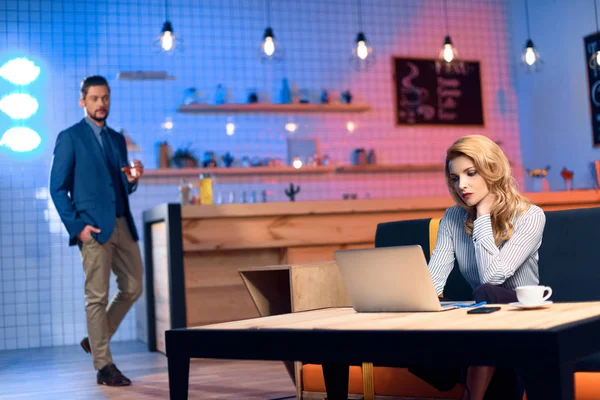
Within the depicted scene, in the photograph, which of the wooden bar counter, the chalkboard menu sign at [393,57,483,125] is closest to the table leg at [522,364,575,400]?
the wooden bar counter

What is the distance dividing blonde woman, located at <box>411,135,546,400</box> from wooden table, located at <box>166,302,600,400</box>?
49cm

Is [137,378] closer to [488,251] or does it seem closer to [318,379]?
[318,379]

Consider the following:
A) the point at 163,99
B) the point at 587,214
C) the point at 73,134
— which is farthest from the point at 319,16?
the point at 587,214

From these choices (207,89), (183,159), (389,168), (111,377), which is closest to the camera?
(111,377)

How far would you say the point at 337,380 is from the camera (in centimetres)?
264

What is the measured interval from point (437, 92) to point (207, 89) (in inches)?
88.4

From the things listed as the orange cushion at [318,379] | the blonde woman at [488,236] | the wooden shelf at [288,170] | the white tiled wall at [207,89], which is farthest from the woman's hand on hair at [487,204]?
the wooden shelf at [288,170]

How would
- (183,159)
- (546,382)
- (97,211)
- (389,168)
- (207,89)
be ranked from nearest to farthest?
(546,382)
(97,211)
(183,159)
(207,89)
(389,168)

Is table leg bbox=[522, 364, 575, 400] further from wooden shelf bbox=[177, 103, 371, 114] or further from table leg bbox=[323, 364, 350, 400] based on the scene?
wooden shelf bbox=[177, 103, 371, 114]

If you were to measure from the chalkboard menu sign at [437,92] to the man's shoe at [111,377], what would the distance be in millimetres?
4196

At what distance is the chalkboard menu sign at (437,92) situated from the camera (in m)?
7.50

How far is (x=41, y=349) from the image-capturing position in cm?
602

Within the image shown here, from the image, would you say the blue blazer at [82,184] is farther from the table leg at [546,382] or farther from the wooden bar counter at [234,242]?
the table leg at [546,382]

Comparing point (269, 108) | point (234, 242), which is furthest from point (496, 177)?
point (269, 108)
